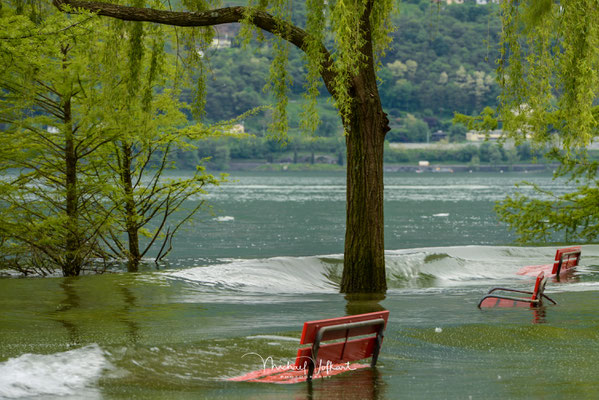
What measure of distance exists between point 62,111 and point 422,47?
143 metres

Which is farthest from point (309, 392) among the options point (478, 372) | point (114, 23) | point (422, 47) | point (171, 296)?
point (422, 47)

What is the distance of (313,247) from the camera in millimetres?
55000

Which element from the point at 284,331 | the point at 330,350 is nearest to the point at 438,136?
the point at 284,331

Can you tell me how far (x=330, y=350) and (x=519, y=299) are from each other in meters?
5.23

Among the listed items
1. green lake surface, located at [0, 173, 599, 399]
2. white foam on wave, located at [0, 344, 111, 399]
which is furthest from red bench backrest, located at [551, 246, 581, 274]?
white foam on wave, located at [0, 344, 111, 399]

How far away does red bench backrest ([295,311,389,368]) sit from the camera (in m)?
8.23

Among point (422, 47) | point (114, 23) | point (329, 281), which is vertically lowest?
point (329, 281)

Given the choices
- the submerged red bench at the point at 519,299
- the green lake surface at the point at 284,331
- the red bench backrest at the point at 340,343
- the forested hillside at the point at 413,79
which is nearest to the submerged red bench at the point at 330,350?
the red bench backrest at the point at 340,343

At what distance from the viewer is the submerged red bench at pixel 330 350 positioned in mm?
8273

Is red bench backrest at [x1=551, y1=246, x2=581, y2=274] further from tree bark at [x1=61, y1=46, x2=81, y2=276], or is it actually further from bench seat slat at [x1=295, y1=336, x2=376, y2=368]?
tree bark at [x1=61, y1=46, x2=81, y2=276]

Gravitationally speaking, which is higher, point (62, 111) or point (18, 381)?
point (62, 111)

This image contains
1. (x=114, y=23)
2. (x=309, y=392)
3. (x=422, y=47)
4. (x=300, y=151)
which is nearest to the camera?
(x=309, y=392)

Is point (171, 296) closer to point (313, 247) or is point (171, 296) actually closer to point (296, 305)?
point (296, 305)

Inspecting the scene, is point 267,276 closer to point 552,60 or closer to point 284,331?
point 284,331
